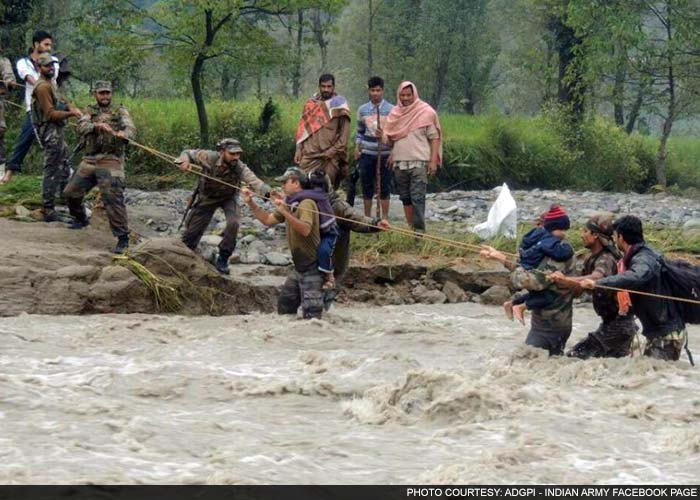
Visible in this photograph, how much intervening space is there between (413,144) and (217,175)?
2661 mm

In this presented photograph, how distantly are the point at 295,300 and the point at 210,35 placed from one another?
779cm

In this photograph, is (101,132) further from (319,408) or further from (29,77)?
(319,408)

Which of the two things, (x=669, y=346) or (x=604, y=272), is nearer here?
(x=669, y=346)

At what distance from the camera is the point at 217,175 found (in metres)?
10.8

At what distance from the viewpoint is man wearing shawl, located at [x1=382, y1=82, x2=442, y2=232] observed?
12625 millimetres

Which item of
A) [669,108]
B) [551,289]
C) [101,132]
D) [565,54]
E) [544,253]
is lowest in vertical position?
[551,289]

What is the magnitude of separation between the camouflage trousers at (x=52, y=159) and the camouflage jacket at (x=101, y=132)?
1.89ft

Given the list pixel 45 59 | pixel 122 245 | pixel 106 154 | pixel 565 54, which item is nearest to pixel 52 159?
pixel 106 154

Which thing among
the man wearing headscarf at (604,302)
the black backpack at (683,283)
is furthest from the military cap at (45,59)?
the black backpack at (683,283)

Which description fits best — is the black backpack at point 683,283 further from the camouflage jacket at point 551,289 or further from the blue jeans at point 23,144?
the blue jeans at point 23,144

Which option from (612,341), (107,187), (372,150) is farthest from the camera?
(372,150)

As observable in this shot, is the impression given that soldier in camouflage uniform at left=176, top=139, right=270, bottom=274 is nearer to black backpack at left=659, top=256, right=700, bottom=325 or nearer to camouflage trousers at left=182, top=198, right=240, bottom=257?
camouflage trousers at left=182, top=198, right=240, bottom=257

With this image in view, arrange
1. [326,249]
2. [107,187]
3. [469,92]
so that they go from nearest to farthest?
[326,249]
[107,187]
[469,92]

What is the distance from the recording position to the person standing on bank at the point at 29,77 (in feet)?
38.2
